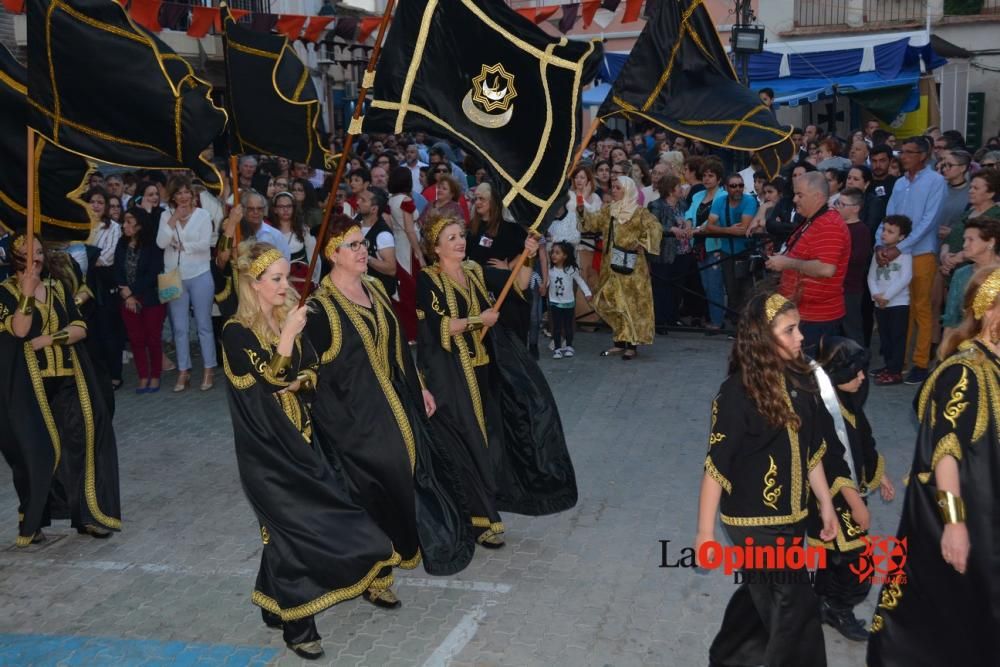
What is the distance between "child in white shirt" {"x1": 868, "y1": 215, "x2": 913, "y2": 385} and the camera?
984cm

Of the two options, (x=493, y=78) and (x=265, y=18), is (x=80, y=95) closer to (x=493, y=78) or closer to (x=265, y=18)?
(x=493, y=78)

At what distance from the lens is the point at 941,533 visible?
4215 millimetres

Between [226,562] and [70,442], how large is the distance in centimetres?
125

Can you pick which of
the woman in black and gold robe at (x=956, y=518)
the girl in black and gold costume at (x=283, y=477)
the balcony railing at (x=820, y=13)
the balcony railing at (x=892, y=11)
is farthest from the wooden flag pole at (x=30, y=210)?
the balcony railing at (x=892, y=11)

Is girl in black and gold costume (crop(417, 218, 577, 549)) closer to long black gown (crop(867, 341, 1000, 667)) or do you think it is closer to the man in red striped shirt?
the man in red striped shirt

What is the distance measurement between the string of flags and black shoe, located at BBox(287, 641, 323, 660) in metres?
11.9

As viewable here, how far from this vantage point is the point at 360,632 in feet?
18.2

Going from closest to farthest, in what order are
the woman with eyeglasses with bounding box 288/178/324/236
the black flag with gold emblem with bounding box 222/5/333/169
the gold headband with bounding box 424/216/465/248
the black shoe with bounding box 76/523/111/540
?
1. the gold headband with bounding box 424/216/465/248
2. the black shoe with bounding box 76/523/111/540
3. the black flag with gold emblem with bounding box 222/5/333/169
4. the woman with eyeglasses with bounding box 288/178/324/236

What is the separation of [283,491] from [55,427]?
232cm

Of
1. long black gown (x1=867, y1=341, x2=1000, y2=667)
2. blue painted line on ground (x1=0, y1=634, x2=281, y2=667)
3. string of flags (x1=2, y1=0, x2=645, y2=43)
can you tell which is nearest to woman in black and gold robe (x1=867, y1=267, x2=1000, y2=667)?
long black gown (x1=867, y1=341, x2=1000, y2=667)

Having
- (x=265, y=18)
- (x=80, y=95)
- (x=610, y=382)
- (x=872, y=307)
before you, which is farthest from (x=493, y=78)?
(x=265, y=18)

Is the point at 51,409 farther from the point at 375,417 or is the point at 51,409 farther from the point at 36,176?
the point at 375,417

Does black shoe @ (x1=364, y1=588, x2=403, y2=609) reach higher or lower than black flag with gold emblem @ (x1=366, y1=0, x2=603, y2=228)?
lower

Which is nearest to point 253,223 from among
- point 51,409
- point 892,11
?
point 51,409
